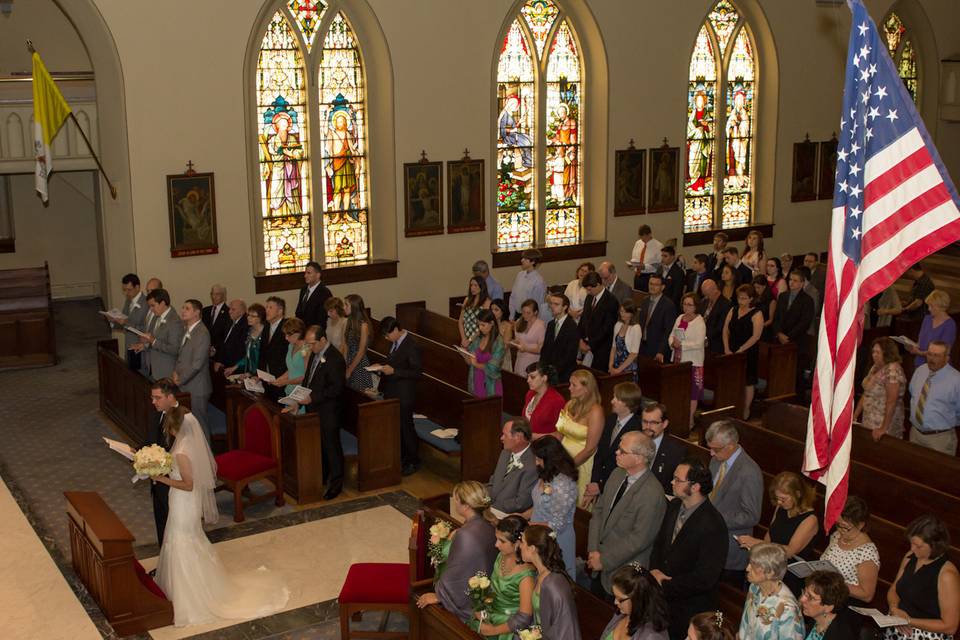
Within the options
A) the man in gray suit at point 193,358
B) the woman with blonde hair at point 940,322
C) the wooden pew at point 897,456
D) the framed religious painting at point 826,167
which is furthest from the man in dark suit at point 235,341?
the framed religious painting at point 826,167

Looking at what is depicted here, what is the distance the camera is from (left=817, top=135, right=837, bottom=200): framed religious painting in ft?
65.1

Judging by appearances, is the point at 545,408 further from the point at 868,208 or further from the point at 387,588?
the point at 868,208

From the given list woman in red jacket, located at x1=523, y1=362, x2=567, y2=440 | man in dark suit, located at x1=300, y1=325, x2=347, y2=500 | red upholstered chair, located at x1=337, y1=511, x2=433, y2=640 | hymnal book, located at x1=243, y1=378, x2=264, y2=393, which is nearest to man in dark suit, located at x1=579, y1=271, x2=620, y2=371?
man in dark suit, located at x1=300, y1=325, x2=347, y2=500

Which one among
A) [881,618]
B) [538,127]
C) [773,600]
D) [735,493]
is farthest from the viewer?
[538,127]

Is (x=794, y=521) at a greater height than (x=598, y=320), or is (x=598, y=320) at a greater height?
(x=598, y=320)

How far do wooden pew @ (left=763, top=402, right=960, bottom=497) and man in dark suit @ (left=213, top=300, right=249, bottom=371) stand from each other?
567 centimetres

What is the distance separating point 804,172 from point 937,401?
11.2 m

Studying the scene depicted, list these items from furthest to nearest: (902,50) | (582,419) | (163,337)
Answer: (902,50), (163,337), (582,419)

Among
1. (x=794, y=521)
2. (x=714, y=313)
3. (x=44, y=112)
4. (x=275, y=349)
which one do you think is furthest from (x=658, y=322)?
(x=44, y=112)

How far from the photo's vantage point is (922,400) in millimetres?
9250

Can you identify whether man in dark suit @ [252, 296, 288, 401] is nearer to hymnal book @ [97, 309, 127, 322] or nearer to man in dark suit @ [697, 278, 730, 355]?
hymnal book @ [97, 309, 127, 322]

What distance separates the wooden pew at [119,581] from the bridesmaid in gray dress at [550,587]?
3.39 m

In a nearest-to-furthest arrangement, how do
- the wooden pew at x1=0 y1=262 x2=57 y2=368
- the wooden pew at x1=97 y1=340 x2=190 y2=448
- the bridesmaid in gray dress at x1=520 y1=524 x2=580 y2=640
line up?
the bridesmaid in gray dress at x1=520 y1=524 x2=580 y2=640 → the wooden pew at x1=97 y1=340 x2=190 y2=448 → the wooden pew at x1=0 y1=262 x2=57 y2=368

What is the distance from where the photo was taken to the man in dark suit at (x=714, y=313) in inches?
488
